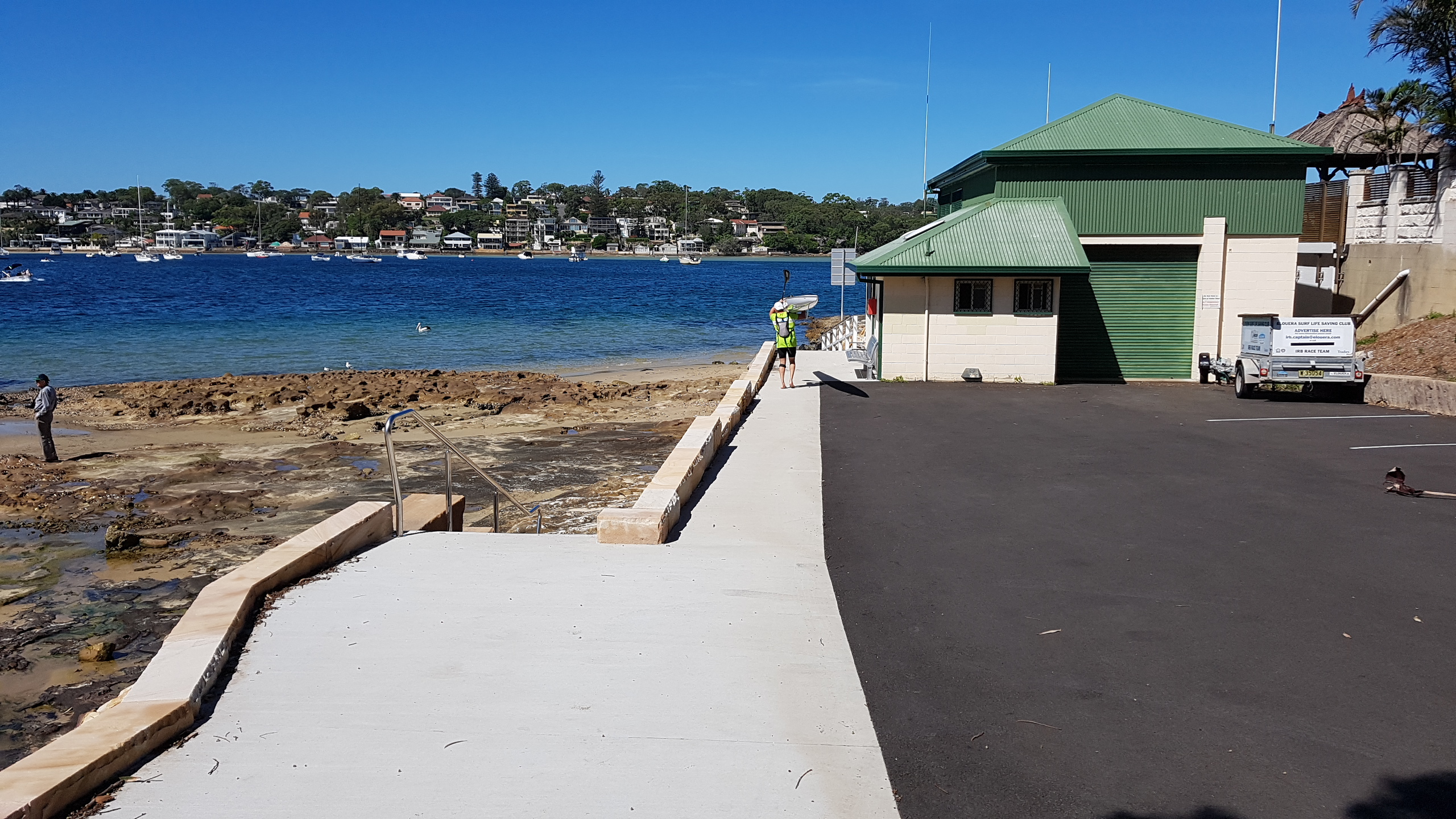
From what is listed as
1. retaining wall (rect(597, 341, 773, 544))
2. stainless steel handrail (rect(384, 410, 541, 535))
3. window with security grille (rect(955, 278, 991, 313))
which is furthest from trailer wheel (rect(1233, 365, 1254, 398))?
stainless steel handrail (rect(384, 410, 541, 535))

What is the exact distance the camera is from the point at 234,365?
118ft

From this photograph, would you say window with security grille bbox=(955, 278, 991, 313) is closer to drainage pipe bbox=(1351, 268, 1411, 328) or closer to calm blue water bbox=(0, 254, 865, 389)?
drainage pipe bbox=(1351, 268, 1411, 328)

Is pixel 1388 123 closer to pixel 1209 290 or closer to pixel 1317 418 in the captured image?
pixel 1209 290

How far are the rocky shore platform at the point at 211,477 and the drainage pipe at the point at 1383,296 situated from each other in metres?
15.5

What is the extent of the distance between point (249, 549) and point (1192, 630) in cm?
1008

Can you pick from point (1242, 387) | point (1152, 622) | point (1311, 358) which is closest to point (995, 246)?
point (1242, 387)

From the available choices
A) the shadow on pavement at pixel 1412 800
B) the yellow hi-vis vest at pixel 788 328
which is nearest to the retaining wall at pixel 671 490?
the yellow hi-vis vest at pixel 788 328

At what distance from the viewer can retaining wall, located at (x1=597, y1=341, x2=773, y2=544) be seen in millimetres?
9086

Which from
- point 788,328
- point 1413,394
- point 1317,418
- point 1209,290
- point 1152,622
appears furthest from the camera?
point 1209,290

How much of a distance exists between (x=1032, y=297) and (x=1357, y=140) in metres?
14.6

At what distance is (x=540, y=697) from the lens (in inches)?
231

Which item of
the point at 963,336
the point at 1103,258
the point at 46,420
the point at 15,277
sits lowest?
the point at 46,420

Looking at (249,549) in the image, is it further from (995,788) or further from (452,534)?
(995,788)

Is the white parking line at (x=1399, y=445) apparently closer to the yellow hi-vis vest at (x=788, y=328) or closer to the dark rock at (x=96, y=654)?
the yellow hi-vis vest at (x=788, y=328)
